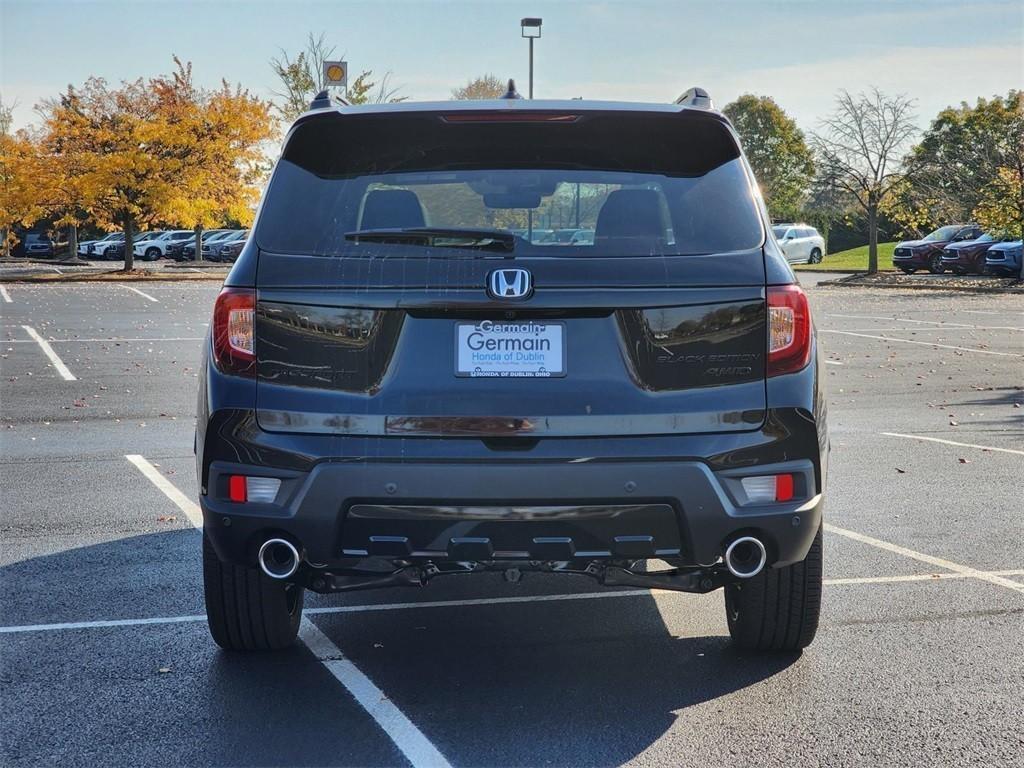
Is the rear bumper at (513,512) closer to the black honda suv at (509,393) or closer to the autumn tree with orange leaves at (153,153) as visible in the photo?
the black honda suv at (509,393)

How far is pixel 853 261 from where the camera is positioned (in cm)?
5512

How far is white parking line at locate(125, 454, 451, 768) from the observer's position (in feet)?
12.9

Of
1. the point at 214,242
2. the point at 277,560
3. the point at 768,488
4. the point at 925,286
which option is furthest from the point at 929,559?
the point at 214,242

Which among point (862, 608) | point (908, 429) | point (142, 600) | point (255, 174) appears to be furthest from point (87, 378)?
point (255, 174)

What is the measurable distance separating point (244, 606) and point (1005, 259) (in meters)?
37.5

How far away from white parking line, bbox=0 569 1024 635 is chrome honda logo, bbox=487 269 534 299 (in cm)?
177

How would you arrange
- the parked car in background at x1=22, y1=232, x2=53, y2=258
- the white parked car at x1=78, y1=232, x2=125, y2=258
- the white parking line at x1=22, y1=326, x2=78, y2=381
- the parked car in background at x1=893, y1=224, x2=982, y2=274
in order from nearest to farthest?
the white parking line at x1=22, y1=326, x2=78, y2=381 < the parked car in background at x1=893, y1=224, x2=982, y2=274 < the white parked car at x1=78, y1=232, x2=125, y2=258 < the parked car in background at x1=22, y1=232, x2=53, y2=258

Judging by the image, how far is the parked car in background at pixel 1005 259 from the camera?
126 ft

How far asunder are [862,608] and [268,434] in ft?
9.06

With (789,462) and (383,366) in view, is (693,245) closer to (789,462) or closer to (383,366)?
(789,462)

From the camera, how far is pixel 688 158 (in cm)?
441

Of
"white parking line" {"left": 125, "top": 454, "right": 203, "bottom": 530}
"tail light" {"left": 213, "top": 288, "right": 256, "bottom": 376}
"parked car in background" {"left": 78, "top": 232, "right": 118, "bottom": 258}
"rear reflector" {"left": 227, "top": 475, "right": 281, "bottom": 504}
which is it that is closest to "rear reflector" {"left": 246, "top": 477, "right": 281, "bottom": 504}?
"rear reflector" {"left": 227, "top": 475, "right": 281, "bottom": 504}

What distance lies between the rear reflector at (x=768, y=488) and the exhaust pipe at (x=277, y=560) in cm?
140

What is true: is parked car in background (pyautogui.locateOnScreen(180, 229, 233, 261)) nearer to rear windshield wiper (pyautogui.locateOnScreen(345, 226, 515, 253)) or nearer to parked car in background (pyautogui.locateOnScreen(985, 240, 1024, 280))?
parked car in background (pyautogui.locateOnScreen(985, 240, 1024, 280))
